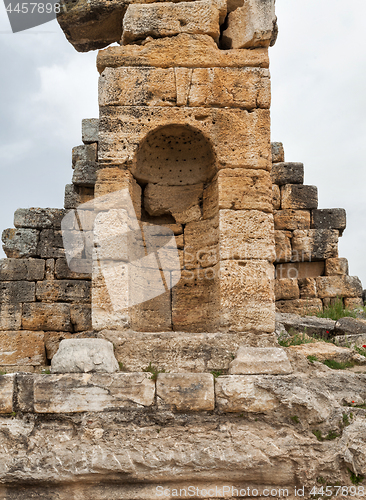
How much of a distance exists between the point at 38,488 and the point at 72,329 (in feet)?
15.1

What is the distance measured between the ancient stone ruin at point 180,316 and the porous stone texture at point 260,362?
11 millimetres

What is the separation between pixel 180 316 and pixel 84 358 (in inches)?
58.9

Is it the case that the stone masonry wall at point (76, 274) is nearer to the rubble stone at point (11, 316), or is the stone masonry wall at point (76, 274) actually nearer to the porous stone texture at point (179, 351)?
the rubble stone at point (11, 316)

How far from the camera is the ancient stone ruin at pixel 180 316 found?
9.91ft

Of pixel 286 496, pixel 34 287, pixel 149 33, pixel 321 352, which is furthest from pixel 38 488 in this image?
pixel 34 287

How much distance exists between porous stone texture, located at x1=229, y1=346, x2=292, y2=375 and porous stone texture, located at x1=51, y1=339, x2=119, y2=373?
959mm

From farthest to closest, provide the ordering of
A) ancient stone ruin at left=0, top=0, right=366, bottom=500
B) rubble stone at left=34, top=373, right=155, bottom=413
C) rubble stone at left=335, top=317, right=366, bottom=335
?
1. rubble stone at left=335, top=317, right=366, bottom=335
2. rubble stone at left=34, top=373, right=155, bottom=413
3. ancient stone ruin at left=0, top=0, right=366, bottom=500

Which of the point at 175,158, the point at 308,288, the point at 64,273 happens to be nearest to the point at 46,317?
the point at 64,273

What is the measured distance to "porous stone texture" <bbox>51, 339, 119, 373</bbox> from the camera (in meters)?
3.24

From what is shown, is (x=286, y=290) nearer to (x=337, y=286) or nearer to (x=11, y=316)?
(x=337, y=286)

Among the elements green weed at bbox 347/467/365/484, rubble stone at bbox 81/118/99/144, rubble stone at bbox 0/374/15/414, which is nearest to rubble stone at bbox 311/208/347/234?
rubble stone at bbox 81/118/99/144

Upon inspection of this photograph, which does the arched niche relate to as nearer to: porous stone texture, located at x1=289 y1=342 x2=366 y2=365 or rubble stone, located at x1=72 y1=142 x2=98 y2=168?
porous stone texture, located at x1=289 y1=342 x2=366 y2=365

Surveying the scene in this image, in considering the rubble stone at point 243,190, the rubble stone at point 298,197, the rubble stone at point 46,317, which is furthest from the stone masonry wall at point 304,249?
the rubble stone at point 243,190

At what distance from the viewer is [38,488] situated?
119 inches
